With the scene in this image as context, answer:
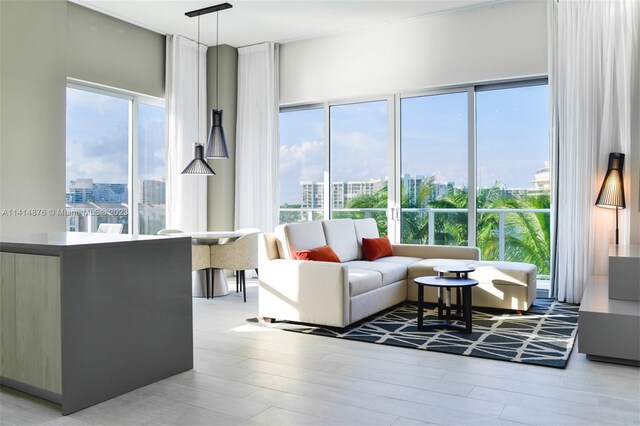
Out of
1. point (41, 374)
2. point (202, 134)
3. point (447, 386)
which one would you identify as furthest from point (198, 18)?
point (447, 386)

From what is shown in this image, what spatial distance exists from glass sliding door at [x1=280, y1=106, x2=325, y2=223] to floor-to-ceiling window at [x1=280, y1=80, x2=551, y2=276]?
1.14ft

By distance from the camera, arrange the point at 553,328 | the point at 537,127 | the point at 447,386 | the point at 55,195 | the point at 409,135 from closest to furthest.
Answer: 1. the point at 447,386
2. the point at 553,328
3. the point at 55,195
4. the point at 537,127
5. the point at 409,135

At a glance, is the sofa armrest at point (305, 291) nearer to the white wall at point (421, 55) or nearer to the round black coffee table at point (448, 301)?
Answer: the round black coffee table at point (448, 301)

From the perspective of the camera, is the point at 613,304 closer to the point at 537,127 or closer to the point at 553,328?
the point at 553,328

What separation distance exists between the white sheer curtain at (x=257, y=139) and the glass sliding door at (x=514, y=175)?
9.44 feet

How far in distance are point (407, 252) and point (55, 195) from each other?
3857 mm

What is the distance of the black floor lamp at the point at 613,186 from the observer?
17.4 feet

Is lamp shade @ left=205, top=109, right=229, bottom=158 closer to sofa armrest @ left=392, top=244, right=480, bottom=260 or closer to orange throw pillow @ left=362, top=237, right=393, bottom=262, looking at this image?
orange throw pillow @ left=362, top=237, right=393, bottom=262

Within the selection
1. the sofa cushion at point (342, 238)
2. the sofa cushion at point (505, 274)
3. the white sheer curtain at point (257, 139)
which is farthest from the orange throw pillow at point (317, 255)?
the white sheer curtain at point (257, 139)

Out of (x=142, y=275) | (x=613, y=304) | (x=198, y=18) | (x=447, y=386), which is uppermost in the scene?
(x=198, y=18)

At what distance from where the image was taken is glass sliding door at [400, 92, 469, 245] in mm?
6629

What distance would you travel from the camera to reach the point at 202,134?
25.2ft

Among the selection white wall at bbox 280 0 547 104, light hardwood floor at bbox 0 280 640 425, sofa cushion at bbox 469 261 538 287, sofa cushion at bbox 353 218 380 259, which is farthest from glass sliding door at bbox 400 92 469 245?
light hardwood floor at bbox 0 280 640 425

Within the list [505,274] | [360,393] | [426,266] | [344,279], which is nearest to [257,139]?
[426,266]
